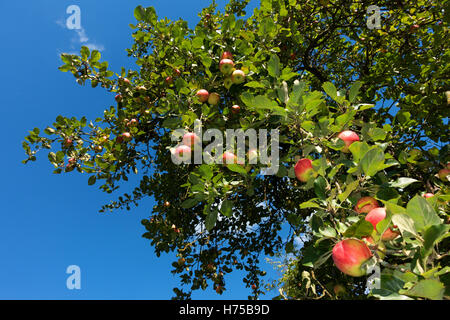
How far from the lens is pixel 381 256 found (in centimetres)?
109

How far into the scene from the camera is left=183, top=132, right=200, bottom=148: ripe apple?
1.99 metres

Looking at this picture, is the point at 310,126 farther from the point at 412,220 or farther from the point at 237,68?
the point at 237,68

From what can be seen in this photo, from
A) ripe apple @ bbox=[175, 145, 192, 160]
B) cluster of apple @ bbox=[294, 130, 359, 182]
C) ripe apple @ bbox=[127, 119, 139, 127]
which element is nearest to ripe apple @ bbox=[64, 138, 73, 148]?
ripe apple @ bbox=[127, 119, 139, 127]

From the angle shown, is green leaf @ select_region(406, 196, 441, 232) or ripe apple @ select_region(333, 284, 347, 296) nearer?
green leaf @ select_region(406, 196, 441, 232)

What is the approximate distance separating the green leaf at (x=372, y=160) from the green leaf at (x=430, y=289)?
2.06 ft

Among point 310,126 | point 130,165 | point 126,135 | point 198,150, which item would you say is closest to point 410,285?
point 310,126

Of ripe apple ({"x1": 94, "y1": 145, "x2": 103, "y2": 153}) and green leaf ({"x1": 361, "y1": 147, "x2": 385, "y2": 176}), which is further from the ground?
ripe apple ({"x1": 94, "y1": 145, "x2": 103, "y2": 153})

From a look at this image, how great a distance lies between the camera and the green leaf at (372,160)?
127 cm

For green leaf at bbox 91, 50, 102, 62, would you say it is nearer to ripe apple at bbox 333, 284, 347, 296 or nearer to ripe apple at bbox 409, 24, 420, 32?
ripe apple at bbox 333, 284, 347, 296

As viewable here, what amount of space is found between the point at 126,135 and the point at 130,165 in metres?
0.60

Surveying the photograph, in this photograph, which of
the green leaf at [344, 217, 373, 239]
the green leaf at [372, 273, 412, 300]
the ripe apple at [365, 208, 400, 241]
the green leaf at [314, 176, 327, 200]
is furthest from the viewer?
the green leaf at [314, 176, 327, 200]

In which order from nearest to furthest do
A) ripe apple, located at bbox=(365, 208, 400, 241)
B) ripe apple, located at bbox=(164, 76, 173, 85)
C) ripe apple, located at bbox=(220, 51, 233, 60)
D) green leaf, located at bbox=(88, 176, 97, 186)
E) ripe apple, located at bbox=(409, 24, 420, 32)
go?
ripe apple, located at bbox=(365, 208, 400, 241) → ripe apple, located at bbox=(220, 51, 233, 60) → ripe apple, located at bbox=(164, 76, 173, 85) → green leaf, located at bbox=(88, 176, 97, 186) → ripe apple, located at bbox=(409, 24, 420, 32)

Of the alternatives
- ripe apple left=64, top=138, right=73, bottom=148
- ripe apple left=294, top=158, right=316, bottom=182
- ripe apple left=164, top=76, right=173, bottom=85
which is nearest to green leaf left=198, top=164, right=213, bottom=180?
ripe apple left=294, top=158, right=316, bottom=182

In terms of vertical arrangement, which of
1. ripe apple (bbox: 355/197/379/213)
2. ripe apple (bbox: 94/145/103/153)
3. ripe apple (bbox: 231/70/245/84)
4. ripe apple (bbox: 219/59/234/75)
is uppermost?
ripe apple (bbox: 219/59/234/75)
